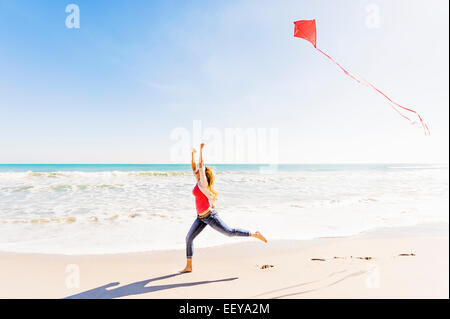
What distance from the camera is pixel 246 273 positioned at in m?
3.42

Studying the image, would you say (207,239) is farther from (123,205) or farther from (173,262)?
(123,205)

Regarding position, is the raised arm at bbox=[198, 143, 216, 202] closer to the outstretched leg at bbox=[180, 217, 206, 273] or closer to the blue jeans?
the blue jeans

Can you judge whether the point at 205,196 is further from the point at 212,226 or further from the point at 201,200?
the point at 212,226

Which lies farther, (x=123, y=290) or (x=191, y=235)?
(x=191, y=235)

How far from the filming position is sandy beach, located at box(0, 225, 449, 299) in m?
2.92

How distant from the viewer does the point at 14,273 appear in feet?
11.3

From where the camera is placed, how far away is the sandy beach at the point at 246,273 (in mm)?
2924

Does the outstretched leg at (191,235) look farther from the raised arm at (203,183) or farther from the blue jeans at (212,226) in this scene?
the raised arm at (203,183)

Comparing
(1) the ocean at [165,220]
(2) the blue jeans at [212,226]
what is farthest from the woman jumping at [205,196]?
(1) the ocean at [165,220]

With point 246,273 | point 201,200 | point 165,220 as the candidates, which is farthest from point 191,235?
point 165,220

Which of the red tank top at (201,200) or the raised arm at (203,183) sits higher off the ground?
the raised arm at (203,183)

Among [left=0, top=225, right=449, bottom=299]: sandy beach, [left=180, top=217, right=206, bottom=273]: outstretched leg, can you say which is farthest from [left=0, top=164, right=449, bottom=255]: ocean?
[left=180, top=217, right=206, bottom=273]: outstretched leg
